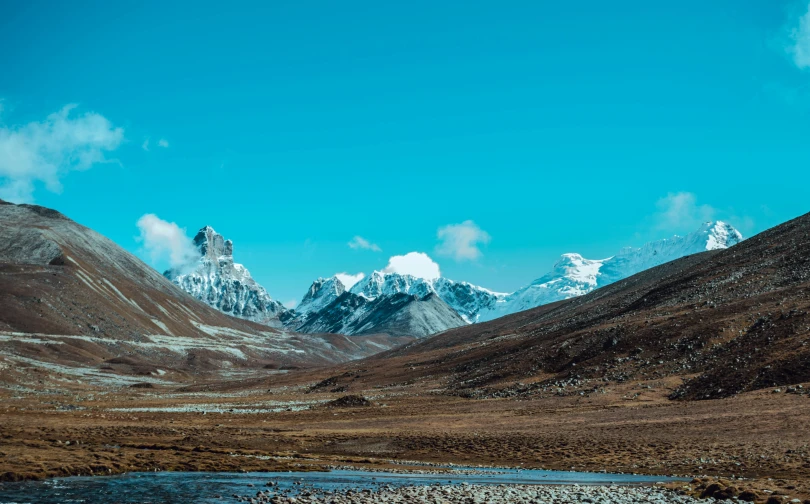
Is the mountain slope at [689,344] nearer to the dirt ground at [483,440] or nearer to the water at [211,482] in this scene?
the dirt ground at [483,440]

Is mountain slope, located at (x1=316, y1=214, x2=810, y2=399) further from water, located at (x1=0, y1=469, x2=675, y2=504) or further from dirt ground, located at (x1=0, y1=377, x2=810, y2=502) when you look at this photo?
water, located at (x1=0, y1=469, x2=675, y2=504)

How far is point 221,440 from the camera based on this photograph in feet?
182

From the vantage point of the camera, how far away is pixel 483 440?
5484cm

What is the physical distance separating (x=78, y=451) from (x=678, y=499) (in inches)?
1438

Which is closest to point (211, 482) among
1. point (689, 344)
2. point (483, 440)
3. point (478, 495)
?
point (478, 495)

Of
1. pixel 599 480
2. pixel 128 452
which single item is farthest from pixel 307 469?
pixel 599 480

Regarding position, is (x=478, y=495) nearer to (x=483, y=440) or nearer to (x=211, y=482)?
(x=211, y=482)

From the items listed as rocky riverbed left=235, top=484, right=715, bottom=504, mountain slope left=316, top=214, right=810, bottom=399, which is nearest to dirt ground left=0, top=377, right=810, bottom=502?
rocky riverbed left=235, top=484, right=715, bottom=504

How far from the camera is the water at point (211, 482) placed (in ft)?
91.8

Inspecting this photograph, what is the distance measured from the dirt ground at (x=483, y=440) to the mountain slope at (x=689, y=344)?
24.3 ft

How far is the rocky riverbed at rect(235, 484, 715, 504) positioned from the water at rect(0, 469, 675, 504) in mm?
2076

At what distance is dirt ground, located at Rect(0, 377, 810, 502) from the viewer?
37500 millimetres

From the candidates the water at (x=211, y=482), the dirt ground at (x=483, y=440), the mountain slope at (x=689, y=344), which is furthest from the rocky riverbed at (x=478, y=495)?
the mountain slope at (x=689, y=344)

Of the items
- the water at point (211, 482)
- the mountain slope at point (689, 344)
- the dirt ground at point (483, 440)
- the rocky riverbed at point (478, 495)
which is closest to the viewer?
the rocky riverbed at point (478, 495)
